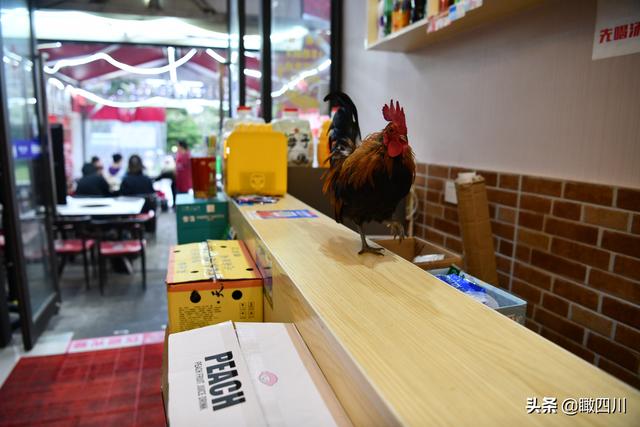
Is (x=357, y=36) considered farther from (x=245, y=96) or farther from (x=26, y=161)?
(x=26, y=161)

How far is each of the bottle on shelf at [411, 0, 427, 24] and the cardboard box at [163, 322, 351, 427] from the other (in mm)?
1701

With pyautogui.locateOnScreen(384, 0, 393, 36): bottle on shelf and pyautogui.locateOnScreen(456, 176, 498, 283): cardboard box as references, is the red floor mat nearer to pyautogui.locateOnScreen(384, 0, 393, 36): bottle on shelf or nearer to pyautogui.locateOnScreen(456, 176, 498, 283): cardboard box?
pyautogui.locateOnScreen(456, 176, 498, 283): cardboard box

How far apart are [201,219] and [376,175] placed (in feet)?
4.54

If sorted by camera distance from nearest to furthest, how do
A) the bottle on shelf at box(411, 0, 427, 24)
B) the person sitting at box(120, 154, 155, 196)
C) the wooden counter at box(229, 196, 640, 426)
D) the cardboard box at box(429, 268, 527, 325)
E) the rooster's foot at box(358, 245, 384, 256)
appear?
1. the wooden counter at box(229, 196, 640, 426)
2. the cardboard box at box(429, 268, 527, 325)
3. the rooster's foot at box(358, 245, 384, 256)
4. the bottle on shelf at box(411, 0, 427, 24)
5. the person sitting at box(120, 154, 155, 196)

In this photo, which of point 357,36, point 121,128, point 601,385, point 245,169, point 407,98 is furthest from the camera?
point 121,128

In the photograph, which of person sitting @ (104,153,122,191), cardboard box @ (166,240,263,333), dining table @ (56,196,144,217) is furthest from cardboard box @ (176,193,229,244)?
person sitting @ (104,153,122,191)

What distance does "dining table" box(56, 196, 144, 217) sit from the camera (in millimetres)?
4703

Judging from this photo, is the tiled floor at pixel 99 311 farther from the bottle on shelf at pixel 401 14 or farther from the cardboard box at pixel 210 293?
the bottle on shelf at pixel 401 14

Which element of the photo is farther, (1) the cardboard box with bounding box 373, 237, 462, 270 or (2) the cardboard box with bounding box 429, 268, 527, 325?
(1) the cardboard box with bounding box 373, 237, 462, 270

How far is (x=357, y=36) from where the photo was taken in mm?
3221

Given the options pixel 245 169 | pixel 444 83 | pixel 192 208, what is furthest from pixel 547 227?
pixel 192 208

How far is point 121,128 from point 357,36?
892cm

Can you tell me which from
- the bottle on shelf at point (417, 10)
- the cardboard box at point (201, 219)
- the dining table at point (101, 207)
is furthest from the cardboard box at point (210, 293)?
the dining table at point (101, 207)

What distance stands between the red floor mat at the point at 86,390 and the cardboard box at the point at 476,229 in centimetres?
183
